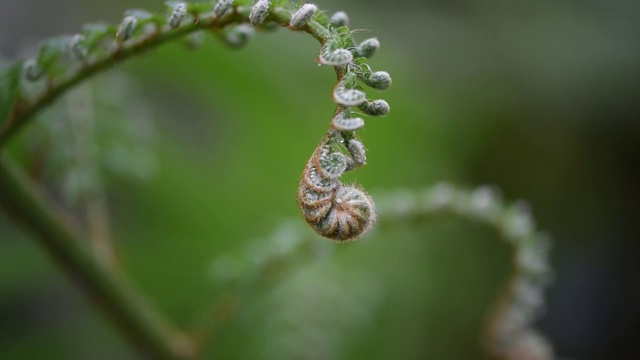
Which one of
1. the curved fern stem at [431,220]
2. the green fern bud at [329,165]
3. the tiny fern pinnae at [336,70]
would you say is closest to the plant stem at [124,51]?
the tiny fern pinnae at [336,70]

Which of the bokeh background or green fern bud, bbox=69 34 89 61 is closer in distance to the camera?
green fern bud, bbox=69 34 89 61

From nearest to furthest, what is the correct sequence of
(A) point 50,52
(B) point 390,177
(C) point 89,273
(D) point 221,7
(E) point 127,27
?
(D) point 221,7 < (E) point 127,27 < (A) point 50,52 < (C) point 89,273 < (B) point 390,177

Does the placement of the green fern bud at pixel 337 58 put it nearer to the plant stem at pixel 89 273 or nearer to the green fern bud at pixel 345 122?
the green fern bud at pixel 345 122

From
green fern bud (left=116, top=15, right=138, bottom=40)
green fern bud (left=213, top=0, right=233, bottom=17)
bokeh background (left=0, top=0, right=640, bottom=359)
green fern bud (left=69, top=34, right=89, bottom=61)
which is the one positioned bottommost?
green fern bud (left=69, top=34, right=89, bottom=61)

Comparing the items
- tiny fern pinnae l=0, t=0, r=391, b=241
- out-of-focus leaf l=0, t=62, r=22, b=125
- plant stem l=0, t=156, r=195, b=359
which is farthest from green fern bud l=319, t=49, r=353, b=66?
plant stem l=0, t=156, r=195, b=359

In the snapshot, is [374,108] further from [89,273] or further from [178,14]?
[89,273]

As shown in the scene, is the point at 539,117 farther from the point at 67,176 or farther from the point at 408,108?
Result: the point at 67,176

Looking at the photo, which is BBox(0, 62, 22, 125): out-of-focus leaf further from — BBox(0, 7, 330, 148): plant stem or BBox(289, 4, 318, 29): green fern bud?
BBox(289, 4, 318, 29): green fern bud

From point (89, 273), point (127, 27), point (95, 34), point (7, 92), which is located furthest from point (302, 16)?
point (89, 273)

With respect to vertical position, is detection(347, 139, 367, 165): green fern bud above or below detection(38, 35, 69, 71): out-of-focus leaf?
below
